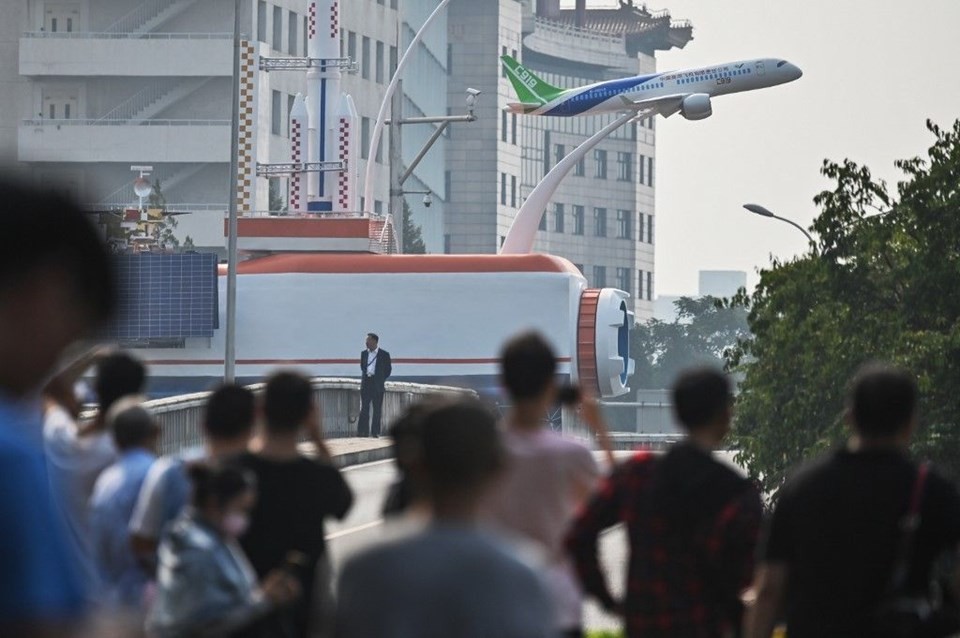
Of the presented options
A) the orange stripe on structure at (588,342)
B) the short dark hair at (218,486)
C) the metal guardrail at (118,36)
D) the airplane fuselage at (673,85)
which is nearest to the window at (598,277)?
the metal guardrail at (118,36)

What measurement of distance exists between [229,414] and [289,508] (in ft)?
1.33

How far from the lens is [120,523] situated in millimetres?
8008

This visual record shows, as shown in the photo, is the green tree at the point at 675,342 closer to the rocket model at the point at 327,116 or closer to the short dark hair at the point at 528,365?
the rocket model at the point at 327,116

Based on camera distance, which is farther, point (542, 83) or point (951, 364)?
point (542, 83)

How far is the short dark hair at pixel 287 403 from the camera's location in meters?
7.75

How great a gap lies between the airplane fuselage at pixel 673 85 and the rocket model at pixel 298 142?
11.5 meters

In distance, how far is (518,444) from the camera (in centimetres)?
706

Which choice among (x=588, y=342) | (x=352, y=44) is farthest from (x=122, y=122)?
(x=588, y=342)

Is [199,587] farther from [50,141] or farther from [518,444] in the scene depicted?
[50,141]

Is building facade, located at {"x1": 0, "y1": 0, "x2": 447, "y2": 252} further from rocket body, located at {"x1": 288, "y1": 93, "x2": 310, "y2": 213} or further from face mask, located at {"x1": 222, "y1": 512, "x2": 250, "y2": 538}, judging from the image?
face mask, located at {"x1": 222, "y1": 512, "x2": 250, "y2": 538}

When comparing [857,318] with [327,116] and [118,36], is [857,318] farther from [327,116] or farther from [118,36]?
[118,36]

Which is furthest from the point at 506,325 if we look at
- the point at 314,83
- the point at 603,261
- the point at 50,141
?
the point at 603,261

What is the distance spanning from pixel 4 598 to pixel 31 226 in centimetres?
50

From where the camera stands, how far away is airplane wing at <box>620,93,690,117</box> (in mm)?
60844
